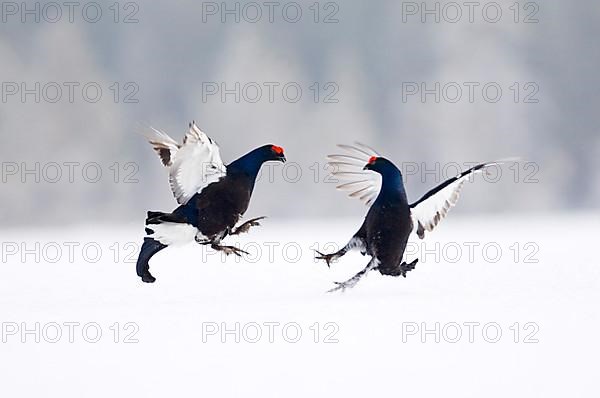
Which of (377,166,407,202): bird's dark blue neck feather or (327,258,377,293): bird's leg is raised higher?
(377,166,407,202): bird's dark blue neck feather

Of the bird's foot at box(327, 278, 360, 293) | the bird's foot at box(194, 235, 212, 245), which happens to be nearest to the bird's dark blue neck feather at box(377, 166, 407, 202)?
the bird's foot at box(327, 278, 360, 293)

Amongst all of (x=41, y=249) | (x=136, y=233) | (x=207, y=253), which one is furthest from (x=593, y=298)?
(x=136, y=233)

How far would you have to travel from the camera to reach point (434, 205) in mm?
2379

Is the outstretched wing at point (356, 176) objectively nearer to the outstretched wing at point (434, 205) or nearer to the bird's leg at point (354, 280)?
the outstretched wing at point (434, 205)

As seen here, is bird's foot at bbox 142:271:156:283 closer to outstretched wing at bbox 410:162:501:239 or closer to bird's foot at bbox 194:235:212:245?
→ bird's foot at bbox 194:235:212:245

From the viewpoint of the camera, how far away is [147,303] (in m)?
2.15

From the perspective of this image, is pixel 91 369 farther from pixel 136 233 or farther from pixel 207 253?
pixel 136 233

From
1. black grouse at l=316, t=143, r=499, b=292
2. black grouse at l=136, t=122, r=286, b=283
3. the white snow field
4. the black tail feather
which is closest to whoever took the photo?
the white snow field

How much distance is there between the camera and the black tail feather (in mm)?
2406

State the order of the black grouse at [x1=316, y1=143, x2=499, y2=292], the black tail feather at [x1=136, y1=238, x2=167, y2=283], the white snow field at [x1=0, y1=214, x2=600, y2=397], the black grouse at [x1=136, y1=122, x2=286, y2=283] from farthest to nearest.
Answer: the black tail feather at [x1=136, y1=238, x2=167, y2=283] → the black grouse at [x1=136, y1=122, x2=286, y2=283] → the black grouse at [x1=316, y1=143, x2=499, y2=292] → the white snow field at [x1=0, y1=214, x2=600, y2=397]

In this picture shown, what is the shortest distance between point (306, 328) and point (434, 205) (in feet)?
2.33

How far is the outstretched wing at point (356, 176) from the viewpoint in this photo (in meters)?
2.51

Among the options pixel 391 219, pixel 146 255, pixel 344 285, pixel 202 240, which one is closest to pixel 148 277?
pixel 146 255

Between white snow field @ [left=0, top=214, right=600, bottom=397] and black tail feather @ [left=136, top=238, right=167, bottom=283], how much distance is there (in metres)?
0.04
